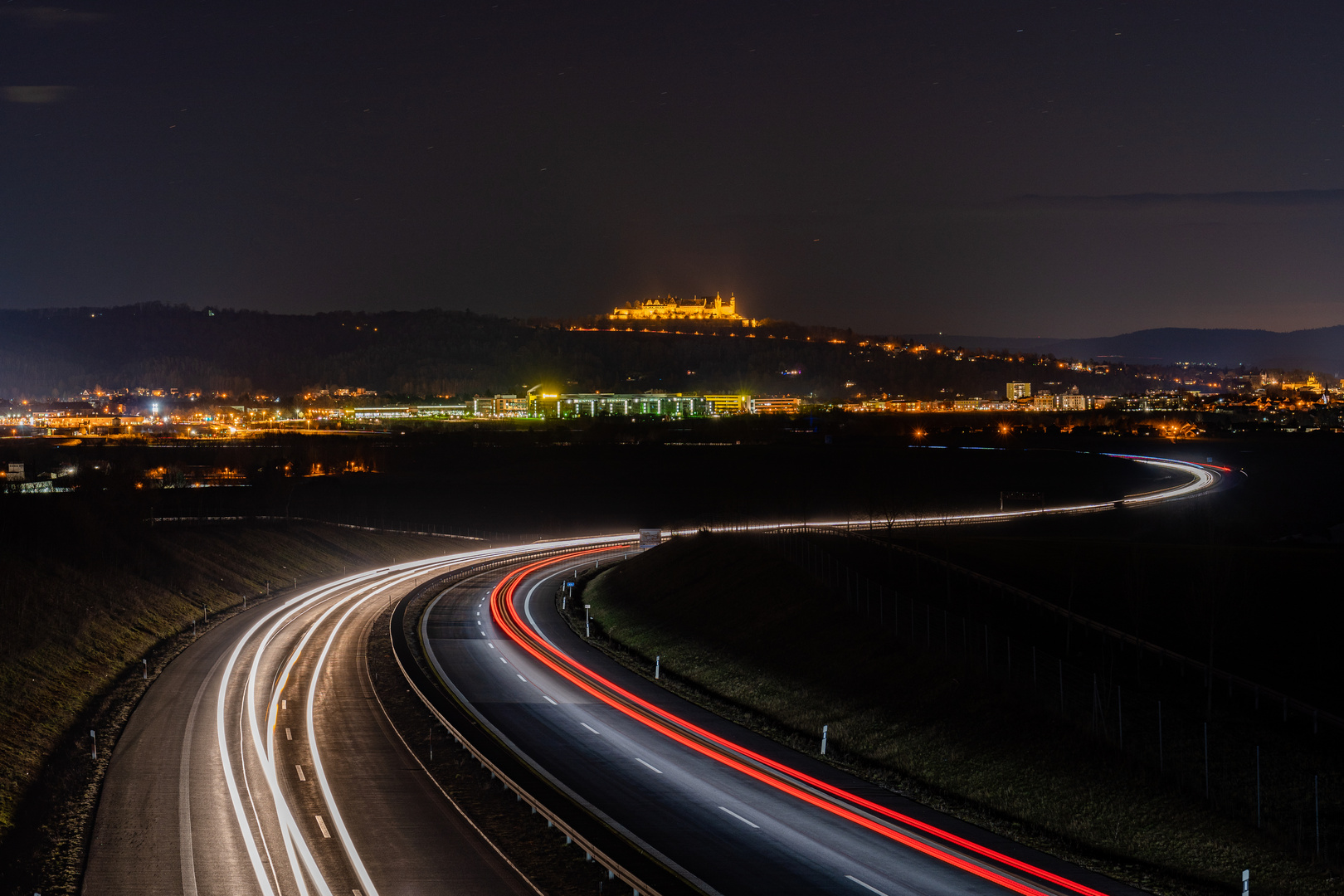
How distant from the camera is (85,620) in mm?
38875

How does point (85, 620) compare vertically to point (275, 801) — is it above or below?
above

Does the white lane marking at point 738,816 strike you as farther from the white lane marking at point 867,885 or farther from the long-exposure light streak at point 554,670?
the white lane marking at point 867,885

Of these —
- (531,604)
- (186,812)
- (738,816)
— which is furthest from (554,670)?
(738,816)

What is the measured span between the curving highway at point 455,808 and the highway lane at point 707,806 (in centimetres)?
6

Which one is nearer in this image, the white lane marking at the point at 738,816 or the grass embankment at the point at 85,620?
the white lane marking at the point at 738,816

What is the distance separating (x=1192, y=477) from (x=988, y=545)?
2151 inches

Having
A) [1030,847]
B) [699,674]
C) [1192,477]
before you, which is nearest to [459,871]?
[1030,847]

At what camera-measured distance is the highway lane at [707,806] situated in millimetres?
18828

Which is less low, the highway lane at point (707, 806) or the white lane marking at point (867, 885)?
the white lane marking at point (867, 885)

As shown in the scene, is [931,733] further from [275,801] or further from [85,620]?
[85,620]

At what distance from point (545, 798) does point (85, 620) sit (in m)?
25.3

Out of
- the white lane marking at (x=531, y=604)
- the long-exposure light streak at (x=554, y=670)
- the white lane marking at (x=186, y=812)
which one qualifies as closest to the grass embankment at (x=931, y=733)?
the long-exposure light streak at (x=554, y=670)

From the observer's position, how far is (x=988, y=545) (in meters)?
53.0

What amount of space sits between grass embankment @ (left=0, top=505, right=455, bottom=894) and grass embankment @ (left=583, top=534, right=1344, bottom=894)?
17.2 meters
